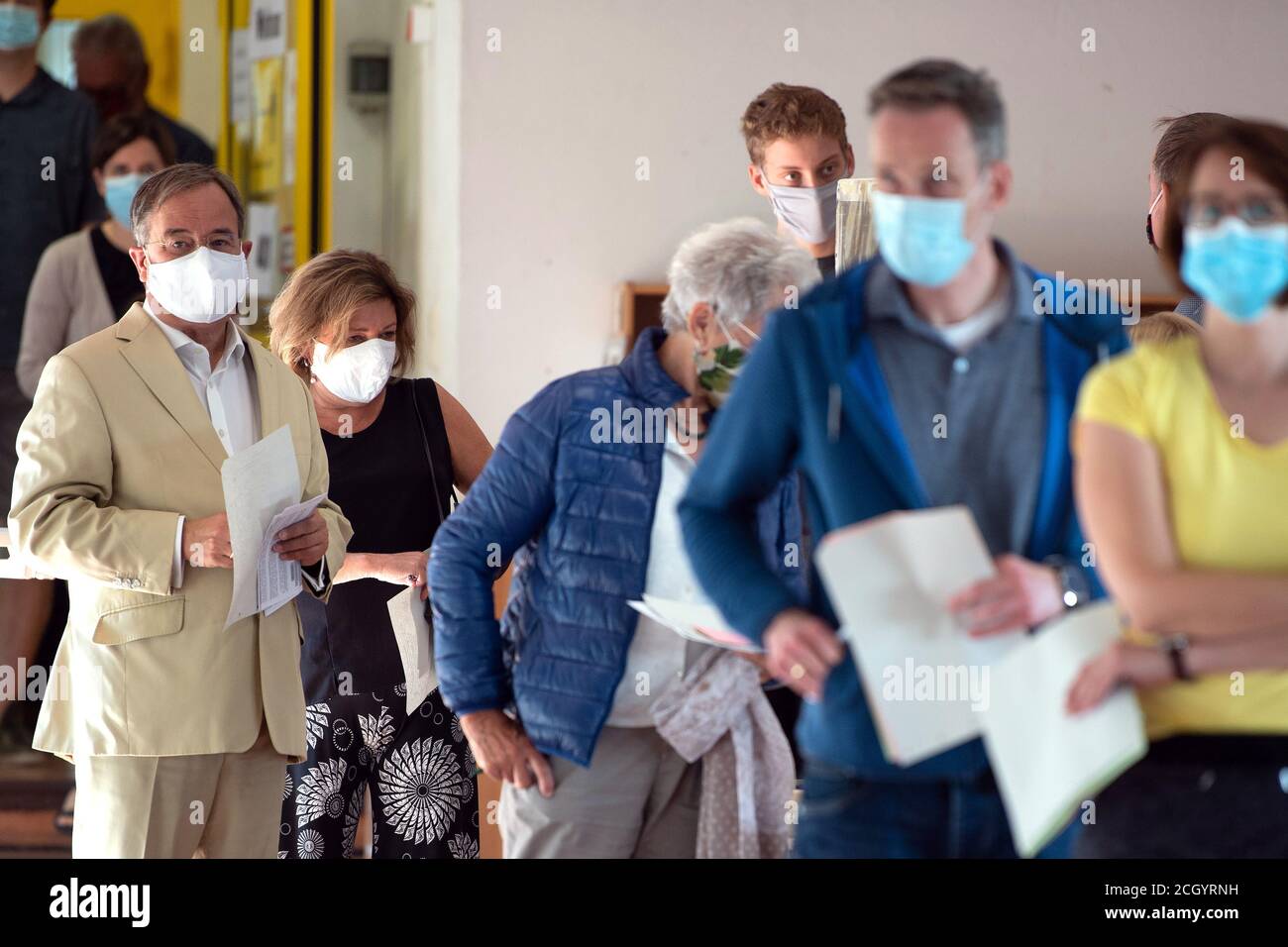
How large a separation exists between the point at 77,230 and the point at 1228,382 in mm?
3414

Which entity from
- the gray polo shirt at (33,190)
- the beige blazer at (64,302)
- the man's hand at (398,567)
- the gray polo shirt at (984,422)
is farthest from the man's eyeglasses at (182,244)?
the gray polo shirt at (33,190)

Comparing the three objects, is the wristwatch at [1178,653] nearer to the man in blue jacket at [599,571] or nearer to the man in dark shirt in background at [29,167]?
the man in blue jacket at [599,571]

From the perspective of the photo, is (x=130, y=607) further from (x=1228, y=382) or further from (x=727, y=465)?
(x=1228, y=382)

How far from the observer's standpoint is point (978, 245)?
1.48m

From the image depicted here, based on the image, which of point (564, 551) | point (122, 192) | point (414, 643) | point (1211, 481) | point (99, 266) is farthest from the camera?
point (99, 266)

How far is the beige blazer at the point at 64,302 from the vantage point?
12.2ft

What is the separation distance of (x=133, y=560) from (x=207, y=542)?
94 mm

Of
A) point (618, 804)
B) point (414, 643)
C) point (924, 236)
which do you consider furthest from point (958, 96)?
point (414, 643)

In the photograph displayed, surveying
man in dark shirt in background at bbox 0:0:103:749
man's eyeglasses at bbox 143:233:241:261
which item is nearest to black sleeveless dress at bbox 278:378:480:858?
man's eyeglasses at bbox 143:233:241:261

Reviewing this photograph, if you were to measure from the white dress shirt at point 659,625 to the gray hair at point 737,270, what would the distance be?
6.3 inches

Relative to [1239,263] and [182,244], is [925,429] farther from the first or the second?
[182,244]

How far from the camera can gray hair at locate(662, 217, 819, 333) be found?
1.70 meters

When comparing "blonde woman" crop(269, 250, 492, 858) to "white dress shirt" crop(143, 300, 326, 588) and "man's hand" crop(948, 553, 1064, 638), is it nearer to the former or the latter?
"white dress shirt" crop(143, 300, 326, 588)

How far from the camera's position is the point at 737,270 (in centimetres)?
170
